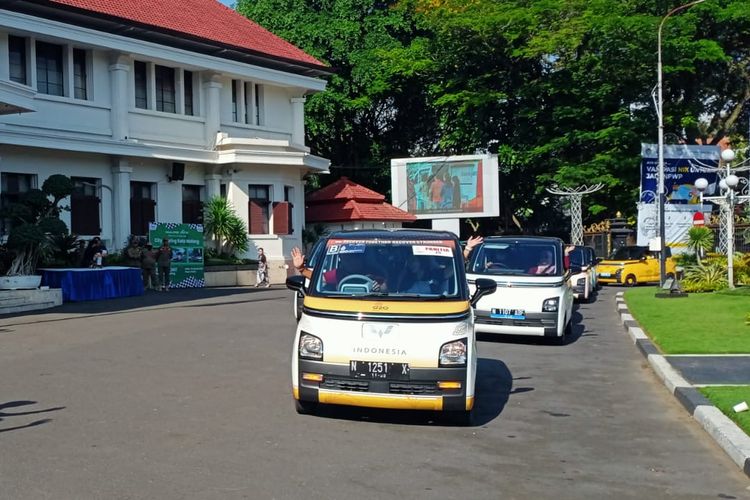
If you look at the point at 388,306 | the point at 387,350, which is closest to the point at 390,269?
the point at 388,306

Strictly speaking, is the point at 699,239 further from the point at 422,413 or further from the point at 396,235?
the point at 422,413

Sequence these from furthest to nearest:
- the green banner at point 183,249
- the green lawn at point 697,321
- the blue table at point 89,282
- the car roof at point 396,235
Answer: the green banner at point 183,249 → the blue table at point 89,282 → the green lawn at point 697,321 → the car roof at point 396,235

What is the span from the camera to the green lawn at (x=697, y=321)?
14.1 metres

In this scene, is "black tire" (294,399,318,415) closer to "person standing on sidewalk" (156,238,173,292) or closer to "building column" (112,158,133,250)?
"person standing on sidewalk" (156,238,173,292)

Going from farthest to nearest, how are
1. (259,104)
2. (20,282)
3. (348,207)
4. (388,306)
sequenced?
1. (348,207)
2. (259,104)
3. (20,282)
4. (388,306)

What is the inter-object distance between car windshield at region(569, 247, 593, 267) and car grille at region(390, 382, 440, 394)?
65.1 feet

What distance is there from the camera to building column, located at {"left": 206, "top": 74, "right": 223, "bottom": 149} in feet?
111

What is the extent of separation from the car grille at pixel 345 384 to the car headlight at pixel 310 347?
23 centimetres

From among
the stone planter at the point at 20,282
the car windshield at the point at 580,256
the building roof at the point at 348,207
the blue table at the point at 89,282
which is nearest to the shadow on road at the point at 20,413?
the stone planter at the point at 20,282

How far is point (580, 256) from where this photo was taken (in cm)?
2828

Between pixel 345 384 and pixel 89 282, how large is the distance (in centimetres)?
1692

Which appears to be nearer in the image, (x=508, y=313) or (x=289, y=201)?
(x=508, y=313)

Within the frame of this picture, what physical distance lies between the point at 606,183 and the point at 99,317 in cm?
2791

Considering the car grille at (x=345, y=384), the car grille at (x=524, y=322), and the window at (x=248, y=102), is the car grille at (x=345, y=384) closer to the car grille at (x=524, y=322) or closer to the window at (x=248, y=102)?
the car grille at (x=524, y=322)
